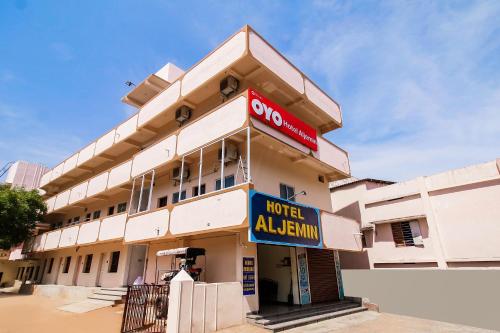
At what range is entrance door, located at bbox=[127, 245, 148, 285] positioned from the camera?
1767cm

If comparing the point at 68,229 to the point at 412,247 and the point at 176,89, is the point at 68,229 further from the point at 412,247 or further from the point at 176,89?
the point at 412,247

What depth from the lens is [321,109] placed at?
15.9 meters

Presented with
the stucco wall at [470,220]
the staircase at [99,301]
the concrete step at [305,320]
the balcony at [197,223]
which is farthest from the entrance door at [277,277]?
the stucco wall at [470,220]

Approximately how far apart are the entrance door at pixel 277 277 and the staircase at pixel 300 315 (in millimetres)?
1441

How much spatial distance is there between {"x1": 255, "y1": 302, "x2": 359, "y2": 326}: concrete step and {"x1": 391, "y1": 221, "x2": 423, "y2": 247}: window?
15.9 ft

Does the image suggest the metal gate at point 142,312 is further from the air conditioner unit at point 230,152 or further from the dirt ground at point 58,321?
the air conditioner unit at point 230,152

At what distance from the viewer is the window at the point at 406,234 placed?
1531cm

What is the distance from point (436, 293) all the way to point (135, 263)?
17.5 metres

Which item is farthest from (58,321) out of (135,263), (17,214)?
(17,214)

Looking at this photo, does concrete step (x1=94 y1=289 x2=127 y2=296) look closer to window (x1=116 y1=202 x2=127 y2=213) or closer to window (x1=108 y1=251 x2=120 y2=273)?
window (x1=108 y1=251 x2=120 y2=273)

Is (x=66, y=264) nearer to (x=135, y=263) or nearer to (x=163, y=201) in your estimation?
(x=135, y=263)

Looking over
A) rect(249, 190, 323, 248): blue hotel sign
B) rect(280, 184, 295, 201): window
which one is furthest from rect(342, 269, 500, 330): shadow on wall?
rect(280, 184, 295, 201): window

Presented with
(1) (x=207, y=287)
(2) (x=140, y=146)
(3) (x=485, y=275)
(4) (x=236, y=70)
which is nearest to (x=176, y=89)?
(4) (x=236, y=70)

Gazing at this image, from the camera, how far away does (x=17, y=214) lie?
23656mm
